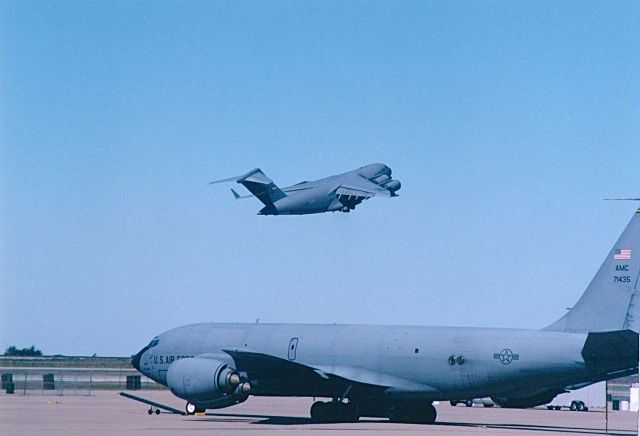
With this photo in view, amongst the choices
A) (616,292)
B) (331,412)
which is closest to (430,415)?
(331,412)

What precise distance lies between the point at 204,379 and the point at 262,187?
10.7 meters

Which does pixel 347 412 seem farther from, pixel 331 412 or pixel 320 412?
pixel 320 412

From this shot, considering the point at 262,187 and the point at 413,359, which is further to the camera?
the point at 262,187

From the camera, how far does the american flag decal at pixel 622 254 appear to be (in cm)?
3806

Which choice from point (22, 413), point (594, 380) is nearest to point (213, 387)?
point (22, 413)

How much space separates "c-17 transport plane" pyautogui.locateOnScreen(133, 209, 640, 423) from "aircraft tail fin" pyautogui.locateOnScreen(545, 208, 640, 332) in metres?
0.03

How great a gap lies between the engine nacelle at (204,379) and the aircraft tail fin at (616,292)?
12.5m

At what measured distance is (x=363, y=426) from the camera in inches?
1539

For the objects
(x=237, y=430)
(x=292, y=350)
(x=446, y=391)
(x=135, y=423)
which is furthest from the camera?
(x=292, y=350)

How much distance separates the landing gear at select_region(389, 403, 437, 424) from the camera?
44.1 m

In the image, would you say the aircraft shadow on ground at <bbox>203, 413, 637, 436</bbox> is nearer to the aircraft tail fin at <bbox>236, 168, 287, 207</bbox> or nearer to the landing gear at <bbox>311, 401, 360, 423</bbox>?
the landing gear at <bbox>311, 401, 360, 423</bbox>

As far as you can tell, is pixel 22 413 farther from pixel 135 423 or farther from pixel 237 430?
pixel 237 430

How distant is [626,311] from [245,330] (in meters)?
16.7

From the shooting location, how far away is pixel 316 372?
4356 cm
